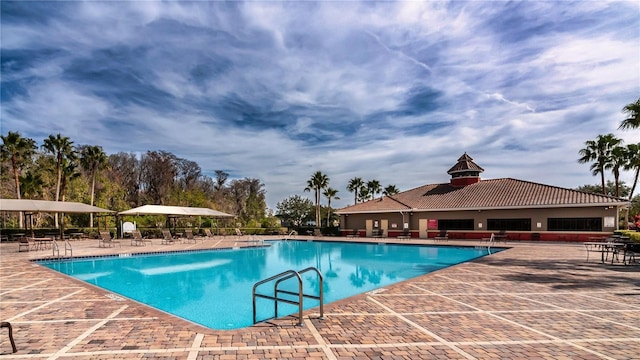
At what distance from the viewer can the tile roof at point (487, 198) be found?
23891 millimetres

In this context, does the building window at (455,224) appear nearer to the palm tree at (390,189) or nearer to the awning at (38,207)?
the palm tree at (390,189)

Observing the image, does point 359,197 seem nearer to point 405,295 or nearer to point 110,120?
point 110,120

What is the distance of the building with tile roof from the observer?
23234mm

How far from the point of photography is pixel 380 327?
551 centimetres

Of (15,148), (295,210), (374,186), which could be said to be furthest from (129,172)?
(374,186)

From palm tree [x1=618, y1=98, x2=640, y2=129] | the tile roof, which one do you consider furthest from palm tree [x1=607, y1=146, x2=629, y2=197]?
palm tree [x1=618, y1=98, x2=640, y2=129]

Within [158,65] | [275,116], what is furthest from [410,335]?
[275,116]

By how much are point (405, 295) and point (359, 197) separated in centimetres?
4261

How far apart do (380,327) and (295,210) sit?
2004 inches

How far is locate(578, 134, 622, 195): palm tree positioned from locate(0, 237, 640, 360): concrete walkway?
29831 millimetres

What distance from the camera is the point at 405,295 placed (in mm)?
7891

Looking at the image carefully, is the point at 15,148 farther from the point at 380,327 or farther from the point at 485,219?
the point at 485,219

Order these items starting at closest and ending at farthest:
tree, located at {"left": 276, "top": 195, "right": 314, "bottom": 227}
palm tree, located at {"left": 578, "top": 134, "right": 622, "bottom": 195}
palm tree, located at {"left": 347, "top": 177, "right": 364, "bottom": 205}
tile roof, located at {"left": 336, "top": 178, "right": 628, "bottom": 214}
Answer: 1. tile roof, located at {"left": 336, "top": 178, "right": 628, "bottom": 214}
2. palm tree, located at {"left": 578, "top": 134, "right": 622, "bottom": 195}
3. palm tree, located at {"left": 347, "top": 177, "right": 364, "bottom": 205}
4. tree, located at {"left": 276, "top": 195, "right": 314, "bottom": 227}

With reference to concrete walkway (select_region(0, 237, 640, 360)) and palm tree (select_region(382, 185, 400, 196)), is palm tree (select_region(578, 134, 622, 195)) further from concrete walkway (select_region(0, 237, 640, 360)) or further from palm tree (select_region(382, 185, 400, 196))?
concrete walkway (select_region(0, 237, 640, 360))
